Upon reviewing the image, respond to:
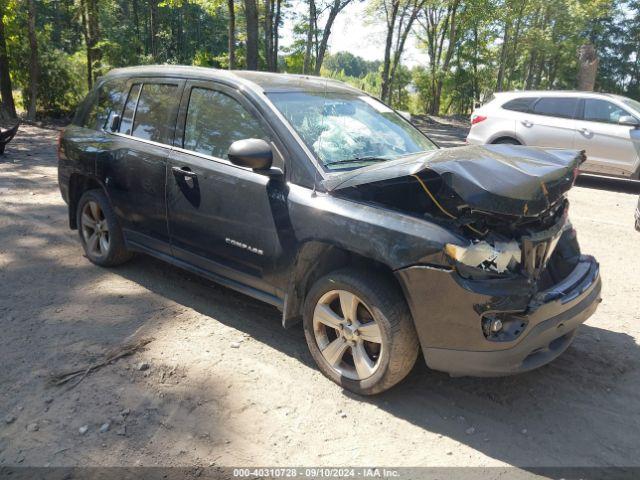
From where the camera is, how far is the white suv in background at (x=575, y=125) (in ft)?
Answer: 33.0

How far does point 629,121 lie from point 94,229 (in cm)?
963

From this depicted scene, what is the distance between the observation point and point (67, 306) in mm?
4426

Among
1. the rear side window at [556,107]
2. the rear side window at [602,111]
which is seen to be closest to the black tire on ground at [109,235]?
the rear side window at [556,107]

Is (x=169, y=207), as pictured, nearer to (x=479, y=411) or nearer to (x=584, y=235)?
(x=479, y=411)

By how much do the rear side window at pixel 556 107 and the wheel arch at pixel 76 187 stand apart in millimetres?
8975

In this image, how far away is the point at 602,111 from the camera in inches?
407

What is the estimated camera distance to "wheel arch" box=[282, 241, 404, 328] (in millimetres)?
3311

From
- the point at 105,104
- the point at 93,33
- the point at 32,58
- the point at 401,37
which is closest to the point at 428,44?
the point at 401,37

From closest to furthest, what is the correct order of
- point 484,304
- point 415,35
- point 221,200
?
point 484,304 → point 221,200 → point 415,35

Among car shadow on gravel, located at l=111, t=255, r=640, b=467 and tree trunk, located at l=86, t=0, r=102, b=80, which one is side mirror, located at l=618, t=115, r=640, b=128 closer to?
car shadow on gravel, located at l=111, t=255, r=640, b=467

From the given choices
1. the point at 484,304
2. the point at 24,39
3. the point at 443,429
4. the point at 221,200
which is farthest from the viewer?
the point at 24,39

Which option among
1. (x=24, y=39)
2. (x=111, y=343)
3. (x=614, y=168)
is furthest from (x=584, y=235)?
(x=24, y=39)

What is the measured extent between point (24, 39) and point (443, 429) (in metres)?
20.2

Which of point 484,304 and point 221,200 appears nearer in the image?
point 484,304
